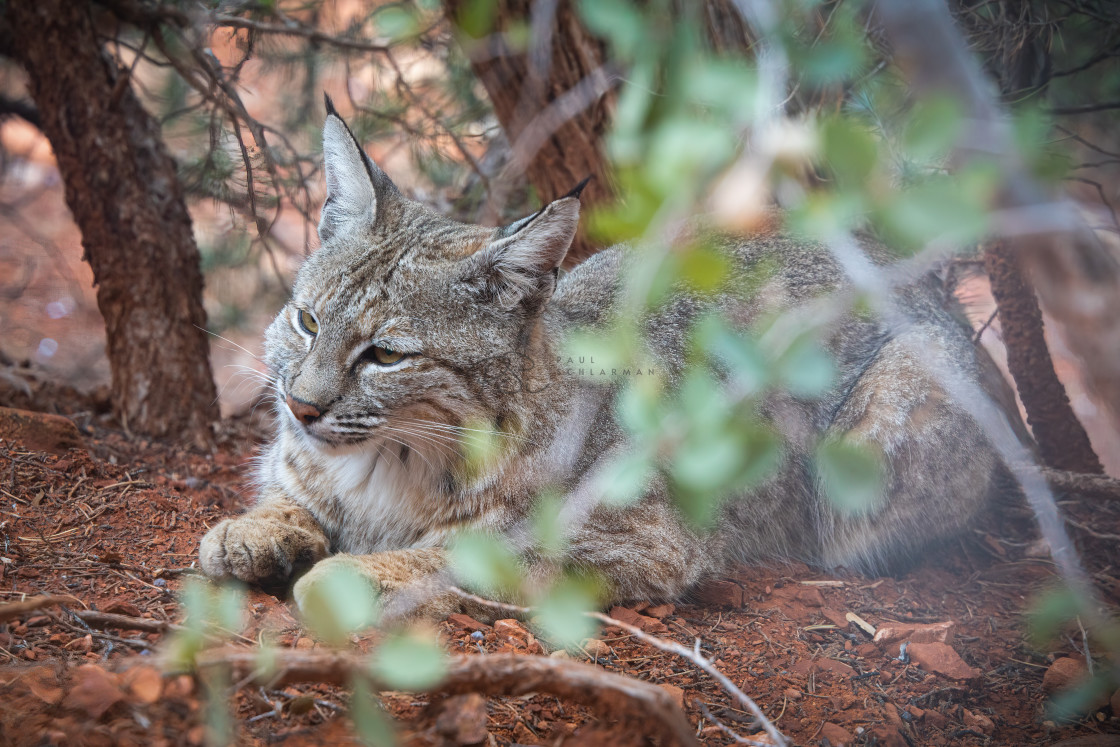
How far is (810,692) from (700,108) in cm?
215

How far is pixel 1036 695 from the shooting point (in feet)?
9.52

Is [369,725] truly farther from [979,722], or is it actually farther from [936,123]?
[979,722]

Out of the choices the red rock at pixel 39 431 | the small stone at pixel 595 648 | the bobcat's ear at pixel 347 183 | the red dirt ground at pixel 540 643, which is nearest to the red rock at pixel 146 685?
the red dirt ground at pixel 540 643

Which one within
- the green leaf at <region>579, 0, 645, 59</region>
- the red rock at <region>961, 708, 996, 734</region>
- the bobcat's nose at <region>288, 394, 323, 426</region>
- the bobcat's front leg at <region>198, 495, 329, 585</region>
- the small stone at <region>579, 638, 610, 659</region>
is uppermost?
the green leaf at <region>579, 0, 645, 59</region>

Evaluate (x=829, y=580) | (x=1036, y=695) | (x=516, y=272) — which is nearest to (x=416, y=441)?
(x=516, y=272)

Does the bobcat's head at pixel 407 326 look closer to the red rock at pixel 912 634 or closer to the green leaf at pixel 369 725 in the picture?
the green leaf at pixel 369 725

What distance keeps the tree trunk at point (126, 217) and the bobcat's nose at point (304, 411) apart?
2.03 m

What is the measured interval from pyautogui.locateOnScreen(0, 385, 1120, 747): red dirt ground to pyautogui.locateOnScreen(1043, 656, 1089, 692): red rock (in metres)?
0.02

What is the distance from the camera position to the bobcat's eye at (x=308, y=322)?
3.27 meters

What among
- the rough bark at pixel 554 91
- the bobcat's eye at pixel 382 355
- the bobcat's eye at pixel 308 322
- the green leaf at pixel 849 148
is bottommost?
the bobcat's eye at pixel 382 355

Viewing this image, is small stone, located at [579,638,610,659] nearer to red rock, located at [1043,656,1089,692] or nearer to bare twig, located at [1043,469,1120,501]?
red rock, located at [1043,656,1089,692]

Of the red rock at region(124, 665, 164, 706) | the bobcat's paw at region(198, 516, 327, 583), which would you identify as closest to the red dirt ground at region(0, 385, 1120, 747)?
the red rock at region(124, 665, 164, 706)

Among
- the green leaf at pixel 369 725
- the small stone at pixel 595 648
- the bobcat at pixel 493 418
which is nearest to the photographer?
the green leaf at pixel 369 725

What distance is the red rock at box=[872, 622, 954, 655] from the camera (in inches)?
126
